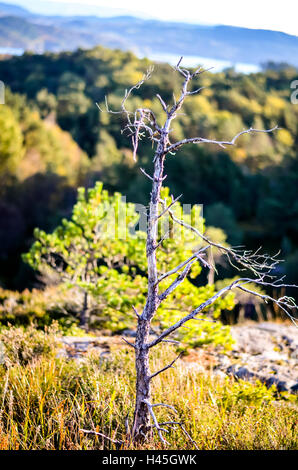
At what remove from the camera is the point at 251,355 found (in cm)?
527

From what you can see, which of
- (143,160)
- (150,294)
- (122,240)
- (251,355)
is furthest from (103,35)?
(150,294)

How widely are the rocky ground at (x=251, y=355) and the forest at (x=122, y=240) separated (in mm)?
85

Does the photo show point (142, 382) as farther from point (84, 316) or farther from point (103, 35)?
point (103, 35)

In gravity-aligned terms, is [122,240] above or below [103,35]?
below

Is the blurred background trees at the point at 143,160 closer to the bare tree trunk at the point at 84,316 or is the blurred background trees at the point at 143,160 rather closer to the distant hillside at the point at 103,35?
A: the distant hillside at the point at 103,35

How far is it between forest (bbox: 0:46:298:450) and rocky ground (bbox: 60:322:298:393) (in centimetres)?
9

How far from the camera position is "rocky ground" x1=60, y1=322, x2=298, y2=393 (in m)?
4.41

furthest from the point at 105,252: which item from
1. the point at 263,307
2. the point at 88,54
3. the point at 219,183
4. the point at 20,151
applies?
the point at 88,54

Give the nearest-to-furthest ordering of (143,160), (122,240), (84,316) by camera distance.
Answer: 1. (122,240)
2. (84,316)
3. (143,160)

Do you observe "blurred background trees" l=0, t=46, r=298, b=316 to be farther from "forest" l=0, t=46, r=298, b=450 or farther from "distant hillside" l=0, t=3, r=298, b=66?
"distant hillside" l=0, t=3, r=298, b=66

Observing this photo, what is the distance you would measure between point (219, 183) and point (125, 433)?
18.8 m

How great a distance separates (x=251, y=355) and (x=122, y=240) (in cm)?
229

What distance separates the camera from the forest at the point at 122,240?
299 centimetres

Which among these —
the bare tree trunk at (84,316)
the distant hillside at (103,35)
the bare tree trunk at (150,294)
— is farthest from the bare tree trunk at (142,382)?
the distant hillside at (103,35)
